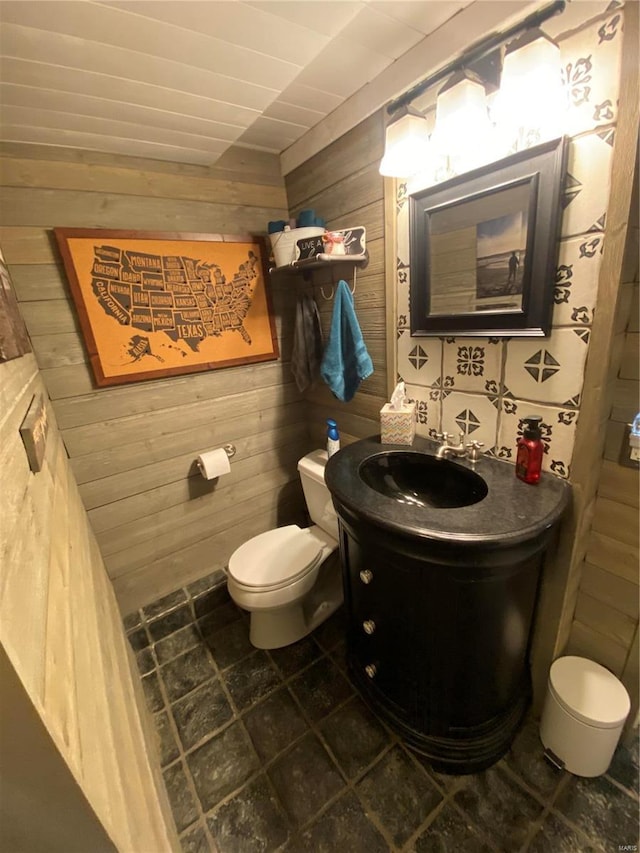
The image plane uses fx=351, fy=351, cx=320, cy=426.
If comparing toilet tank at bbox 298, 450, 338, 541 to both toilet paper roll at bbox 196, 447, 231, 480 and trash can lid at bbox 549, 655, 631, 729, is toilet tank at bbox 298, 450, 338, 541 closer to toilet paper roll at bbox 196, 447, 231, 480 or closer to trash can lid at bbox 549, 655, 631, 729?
toilet paper roll at bbox 196, 447, 231, 480

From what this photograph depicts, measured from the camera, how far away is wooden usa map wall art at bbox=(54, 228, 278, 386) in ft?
4.73

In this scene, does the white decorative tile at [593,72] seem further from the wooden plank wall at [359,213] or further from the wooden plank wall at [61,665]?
the wooden plank wall at [61,665]

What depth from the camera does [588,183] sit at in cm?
85

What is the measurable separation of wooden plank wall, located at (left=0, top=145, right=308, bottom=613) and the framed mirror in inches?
36.4

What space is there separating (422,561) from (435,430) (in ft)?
1.95

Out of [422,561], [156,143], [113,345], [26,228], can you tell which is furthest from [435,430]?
[26,228]

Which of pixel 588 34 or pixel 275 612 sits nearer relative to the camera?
pixel 588 34

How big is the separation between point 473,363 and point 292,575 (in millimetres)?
1105

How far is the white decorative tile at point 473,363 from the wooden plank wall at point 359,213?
0.33 metres

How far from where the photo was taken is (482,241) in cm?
107

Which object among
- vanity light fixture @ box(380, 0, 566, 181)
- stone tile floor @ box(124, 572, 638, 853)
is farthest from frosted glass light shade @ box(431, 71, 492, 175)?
stone tile floor @ box(124, 572, 638, 853)

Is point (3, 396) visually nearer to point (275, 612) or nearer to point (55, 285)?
point (55, 285)

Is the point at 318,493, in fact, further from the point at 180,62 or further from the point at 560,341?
the point at 180,62

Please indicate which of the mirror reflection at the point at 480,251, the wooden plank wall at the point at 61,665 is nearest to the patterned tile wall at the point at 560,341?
the mirror reflection at the point at 480,251
